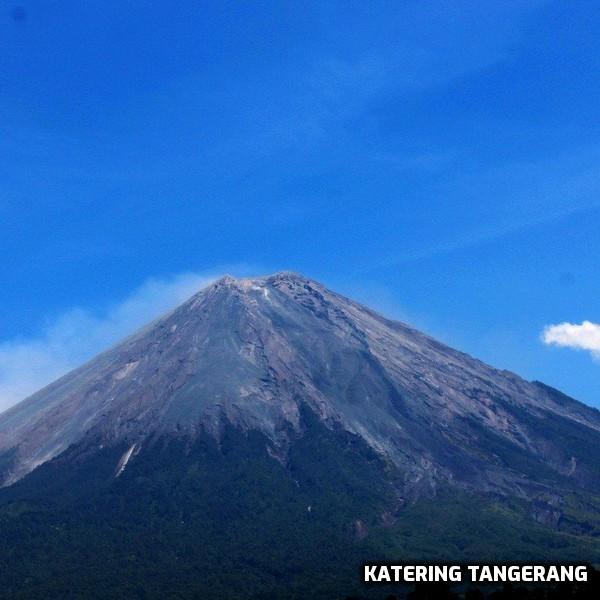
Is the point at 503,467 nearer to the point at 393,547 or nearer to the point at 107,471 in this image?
the point at 393,547

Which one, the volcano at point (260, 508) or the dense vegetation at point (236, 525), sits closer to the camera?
the dense vegetation at point (236, 525)

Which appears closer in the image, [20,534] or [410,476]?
[20,534]

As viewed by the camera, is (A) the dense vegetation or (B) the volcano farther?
(B) the volcano

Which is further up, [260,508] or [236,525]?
[260,508]

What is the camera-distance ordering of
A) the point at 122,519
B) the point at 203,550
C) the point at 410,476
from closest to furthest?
the point at 203,550
the point at 122,519
the point at 410,476

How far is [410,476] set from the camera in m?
184

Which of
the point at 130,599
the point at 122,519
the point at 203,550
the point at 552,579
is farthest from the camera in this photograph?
the point at 122,519

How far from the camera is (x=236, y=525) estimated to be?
531ft

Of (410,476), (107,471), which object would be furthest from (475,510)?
(107,471)

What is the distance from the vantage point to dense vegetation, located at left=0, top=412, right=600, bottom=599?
138 meters

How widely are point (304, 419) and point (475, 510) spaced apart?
39.2 m

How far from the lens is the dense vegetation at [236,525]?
138 m

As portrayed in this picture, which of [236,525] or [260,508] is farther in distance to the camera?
[260,508]

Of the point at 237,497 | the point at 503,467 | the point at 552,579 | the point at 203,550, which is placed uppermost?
the point at 503,467
